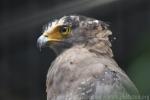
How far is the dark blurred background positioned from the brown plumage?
20 cm

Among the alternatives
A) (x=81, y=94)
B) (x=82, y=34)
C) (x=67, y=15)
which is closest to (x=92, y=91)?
(x=81, y=94)

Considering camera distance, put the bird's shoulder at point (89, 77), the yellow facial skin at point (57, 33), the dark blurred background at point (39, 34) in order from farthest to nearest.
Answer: the dark blurred background at point (39, 34) < the yellow facial skin at point (57, 33) < the bird's shoulder at point (89, 77)

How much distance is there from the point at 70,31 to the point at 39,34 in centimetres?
144

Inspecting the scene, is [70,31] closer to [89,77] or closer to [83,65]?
[83,65]

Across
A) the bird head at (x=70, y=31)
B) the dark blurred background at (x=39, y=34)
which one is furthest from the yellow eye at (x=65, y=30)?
the dark blurred background at (x=39, y=34)

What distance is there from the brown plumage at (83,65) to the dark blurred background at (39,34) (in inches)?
8.0

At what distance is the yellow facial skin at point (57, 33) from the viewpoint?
7.55m

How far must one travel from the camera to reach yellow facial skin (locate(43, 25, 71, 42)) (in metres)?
7.55

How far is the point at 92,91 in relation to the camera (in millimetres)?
7078

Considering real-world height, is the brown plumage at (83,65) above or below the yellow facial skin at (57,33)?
below

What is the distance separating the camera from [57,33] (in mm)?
7566

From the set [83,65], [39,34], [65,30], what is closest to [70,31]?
[65,30]

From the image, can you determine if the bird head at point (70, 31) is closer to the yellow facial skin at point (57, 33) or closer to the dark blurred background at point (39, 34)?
the yellow facial skin at point (57, 33)

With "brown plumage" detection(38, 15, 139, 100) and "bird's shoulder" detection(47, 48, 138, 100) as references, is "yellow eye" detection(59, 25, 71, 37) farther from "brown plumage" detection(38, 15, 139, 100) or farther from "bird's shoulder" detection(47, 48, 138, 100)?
"bird's shoulder" detection(47, 48, 138, 100)
